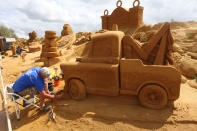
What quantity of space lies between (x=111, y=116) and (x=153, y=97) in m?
1.15

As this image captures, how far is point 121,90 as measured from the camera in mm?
3260

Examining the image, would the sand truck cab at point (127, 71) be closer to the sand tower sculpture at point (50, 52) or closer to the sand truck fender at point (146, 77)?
the sand truck fender at point (146, 77)

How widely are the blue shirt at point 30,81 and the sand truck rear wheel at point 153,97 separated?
2577 millimetres

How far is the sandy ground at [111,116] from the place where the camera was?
8.71ft

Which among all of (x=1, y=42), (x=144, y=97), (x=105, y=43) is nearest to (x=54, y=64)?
(x=105, y=43)

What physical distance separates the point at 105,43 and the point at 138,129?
2.29m

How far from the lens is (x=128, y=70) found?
10.2 feet

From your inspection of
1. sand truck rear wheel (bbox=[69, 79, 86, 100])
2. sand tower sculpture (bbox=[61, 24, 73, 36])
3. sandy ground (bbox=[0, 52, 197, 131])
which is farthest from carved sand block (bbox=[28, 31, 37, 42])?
sand truck rear wheel (bbox=[69, 79, 86, 100])

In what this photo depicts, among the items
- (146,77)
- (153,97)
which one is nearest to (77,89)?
(146,77)

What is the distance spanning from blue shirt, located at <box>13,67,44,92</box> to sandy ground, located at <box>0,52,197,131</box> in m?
0.83

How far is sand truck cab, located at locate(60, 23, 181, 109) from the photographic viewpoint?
288cm

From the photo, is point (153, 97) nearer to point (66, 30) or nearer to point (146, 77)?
point (146, 77)

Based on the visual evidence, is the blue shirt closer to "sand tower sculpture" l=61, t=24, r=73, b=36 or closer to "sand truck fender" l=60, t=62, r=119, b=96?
"sand truck fender" l=60, t=62, r=119, b=96

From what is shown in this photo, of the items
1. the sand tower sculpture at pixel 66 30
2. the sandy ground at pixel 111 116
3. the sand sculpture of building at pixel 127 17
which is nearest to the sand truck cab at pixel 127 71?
the sandy ground at pixel 111 116
